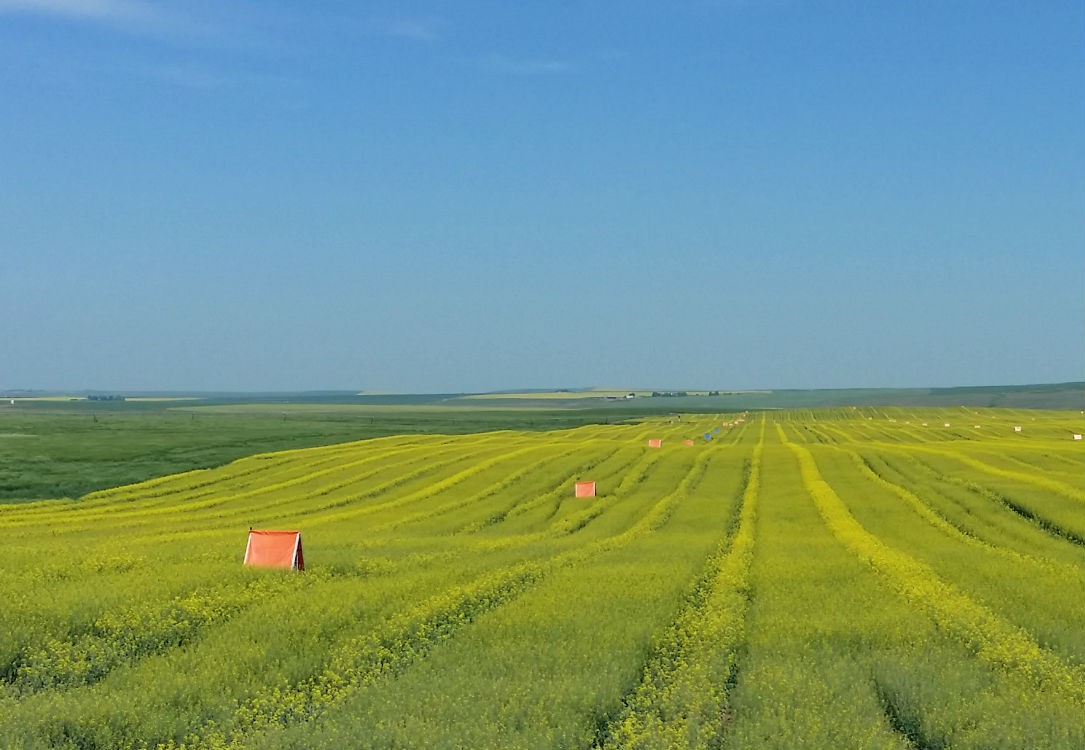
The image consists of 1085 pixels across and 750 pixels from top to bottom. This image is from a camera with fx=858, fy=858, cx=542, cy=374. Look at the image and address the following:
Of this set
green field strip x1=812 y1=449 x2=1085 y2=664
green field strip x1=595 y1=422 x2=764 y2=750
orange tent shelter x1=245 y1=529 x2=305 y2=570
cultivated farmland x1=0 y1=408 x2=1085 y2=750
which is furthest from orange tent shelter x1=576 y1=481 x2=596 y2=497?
orange tent shelter x1=245 y1=529 x2=305 y2=570

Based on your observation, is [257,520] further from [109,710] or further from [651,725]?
[651,725]

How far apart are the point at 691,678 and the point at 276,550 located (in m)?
13.1

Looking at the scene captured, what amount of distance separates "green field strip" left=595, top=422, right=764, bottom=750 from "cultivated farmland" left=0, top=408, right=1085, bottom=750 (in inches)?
2.4

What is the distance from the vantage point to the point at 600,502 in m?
45.7

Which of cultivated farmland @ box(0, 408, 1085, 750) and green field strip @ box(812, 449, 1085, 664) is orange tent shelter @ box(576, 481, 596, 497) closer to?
cultivated farmland @ box(0, 408, 1085, 750)

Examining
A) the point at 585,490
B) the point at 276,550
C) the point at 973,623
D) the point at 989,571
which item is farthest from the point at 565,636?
the point at 585,490

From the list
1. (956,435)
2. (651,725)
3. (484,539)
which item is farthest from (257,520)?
(956,435)

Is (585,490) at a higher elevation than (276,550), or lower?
lower

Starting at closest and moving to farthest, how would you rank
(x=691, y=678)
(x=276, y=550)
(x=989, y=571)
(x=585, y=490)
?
1. (x=691, y=678)
2. (x=276, y=550)
3. (x=989, y=571)
4. (x=585, y=490)

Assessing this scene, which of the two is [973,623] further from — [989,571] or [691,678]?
[691,678]

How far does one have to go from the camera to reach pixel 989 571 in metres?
24.2

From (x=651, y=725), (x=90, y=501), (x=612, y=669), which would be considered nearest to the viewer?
(x=651, y=725)

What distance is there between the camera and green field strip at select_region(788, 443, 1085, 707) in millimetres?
14961

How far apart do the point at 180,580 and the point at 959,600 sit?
61.7 ft
